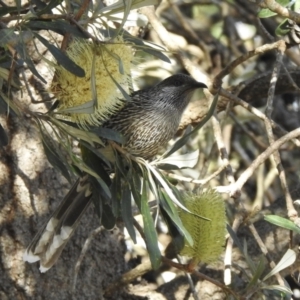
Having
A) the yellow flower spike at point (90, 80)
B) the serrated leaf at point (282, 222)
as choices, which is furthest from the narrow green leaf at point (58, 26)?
the serrated leaf at point (282, 222)

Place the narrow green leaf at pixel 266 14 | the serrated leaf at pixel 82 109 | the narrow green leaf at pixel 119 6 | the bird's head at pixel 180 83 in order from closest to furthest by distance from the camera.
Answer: the serrated leaf at pixel 82 109, the narrow green leaf at pixel 119 6, the narrow green leaf at pixel 266 14, the bird's head at pixel 180 83

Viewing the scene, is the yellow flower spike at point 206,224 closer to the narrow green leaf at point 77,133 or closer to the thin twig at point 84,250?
the narrow green leaf at point 77,133

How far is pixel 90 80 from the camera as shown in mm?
1965

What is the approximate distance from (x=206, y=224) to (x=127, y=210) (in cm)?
25

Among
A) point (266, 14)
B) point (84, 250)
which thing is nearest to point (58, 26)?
point (266, 14)

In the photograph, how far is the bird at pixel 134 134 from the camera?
282 centimetres

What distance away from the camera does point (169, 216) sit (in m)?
2.31

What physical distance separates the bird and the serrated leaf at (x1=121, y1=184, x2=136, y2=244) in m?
0.25

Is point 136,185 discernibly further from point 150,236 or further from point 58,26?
point 58,26

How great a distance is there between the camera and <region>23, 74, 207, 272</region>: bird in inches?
111

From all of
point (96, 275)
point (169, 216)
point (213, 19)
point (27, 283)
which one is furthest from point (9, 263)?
point (213, 19)

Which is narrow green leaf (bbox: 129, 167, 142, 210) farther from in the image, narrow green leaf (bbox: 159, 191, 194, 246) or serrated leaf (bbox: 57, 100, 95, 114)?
serrated leaf (bbox: 57, 100, 95, 114)

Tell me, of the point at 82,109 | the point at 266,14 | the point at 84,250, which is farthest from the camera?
the point at 84,250

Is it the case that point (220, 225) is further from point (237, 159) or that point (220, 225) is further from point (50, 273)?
point (237, 159)
